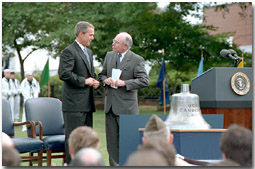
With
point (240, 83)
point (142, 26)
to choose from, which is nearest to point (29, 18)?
point (142, 26)

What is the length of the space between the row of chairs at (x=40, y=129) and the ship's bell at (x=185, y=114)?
2.18 metres

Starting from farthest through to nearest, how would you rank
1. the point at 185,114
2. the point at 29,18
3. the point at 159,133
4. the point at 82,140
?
1. the point at 29,18
2. the point at 185,114
3. the point at 159,133
4. the point at 82,140

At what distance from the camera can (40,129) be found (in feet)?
21.1

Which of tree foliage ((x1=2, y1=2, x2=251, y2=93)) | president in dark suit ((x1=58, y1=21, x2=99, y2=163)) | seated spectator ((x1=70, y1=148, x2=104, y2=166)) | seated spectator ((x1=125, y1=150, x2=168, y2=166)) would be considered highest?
tree foliage ((x1=2, y1=2, x2=251, y2=93))

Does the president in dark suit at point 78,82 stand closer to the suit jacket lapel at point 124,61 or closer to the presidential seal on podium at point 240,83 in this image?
the suit jacket lapel at point 124,61

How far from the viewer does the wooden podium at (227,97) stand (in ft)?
17.7

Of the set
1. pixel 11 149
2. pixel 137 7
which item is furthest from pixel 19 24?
pixel 11 149

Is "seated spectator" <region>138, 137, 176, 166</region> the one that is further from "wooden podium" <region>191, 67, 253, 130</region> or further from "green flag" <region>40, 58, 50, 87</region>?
"green flag" <region>40, 58, 50, 87</region>

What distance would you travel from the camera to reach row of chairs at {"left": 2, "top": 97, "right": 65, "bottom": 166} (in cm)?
610

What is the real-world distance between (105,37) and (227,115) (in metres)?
16.9

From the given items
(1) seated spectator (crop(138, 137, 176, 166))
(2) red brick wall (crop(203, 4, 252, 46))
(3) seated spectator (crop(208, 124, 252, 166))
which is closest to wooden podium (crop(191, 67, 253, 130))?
(3) seated spectator (crop(208, 124, 252, 166))

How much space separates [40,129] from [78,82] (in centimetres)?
126

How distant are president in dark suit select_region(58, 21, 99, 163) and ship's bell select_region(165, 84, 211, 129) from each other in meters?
1.41

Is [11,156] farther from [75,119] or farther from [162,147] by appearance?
[75,119]
